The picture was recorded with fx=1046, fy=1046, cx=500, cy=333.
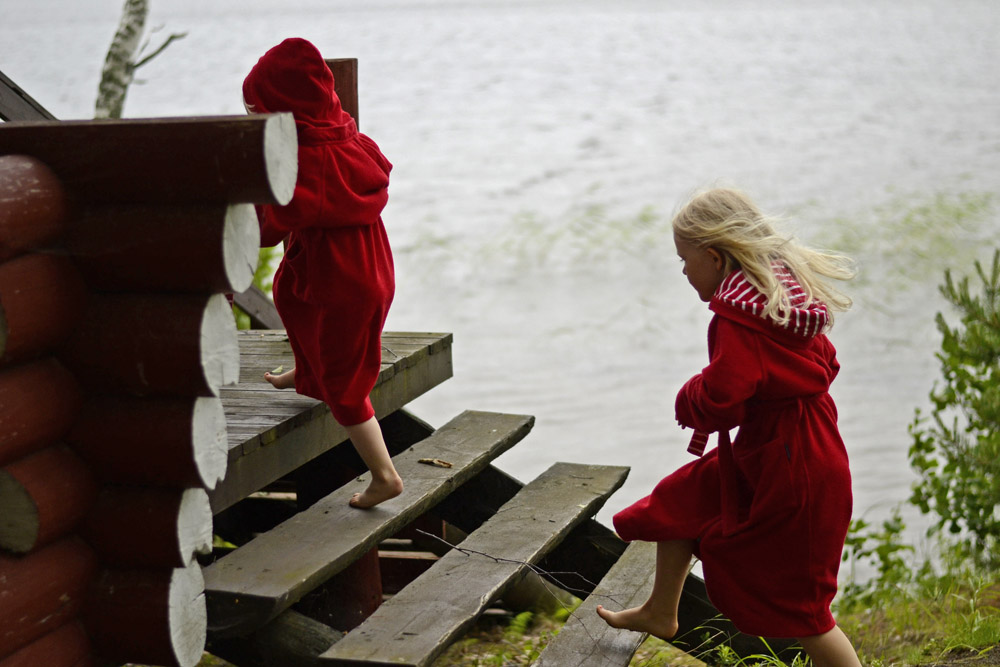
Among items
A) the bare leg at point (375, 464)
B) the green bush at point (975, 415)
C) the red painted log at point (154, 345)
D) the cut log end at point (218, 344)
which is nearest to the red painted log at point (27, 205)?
the red painted log at point (154, 345)

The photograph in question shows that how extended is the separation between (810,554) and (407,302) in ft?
27.3

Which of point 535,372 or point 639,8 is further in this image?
point 639,8

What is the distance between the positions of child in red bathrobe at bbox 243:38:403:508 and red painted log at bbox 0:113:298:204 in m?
0.61

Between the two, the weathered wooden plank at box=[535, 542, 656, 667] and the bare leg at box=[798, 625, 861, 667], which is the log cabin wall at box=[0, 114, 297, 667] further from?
the bare leg at box=[798, 625, 861, 667]

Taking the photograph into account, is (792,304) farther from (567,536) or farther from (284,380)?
(284,380)

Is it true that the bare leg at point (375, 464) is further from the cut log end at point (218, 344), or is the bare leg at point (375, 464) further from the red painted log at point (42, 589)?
the red painted log at point (42, 589)

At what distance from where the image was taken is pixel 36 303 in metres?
2.04

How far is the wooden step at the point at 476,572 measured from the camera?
2367 mm

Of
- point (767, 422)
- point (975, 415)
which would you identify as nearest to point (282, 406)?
point (767, 422)

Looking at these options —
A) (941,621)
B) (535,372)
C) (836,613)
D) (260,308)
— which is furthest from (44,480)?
(535,372)

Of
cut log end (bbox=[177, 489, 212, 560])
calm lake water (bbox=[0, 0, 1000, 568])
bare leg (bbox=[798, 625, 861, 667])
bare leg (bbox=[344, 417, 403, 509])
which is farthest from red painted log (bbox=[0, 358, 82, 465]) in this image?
calm lake water (bbox=[0, 0, 1000, 568])

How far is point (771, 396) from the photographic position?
2.33 metres

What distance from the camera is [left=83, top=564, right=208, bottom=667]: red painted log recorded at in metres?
2.22

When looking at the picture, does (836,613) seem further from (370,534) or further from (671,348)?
(671,348)
